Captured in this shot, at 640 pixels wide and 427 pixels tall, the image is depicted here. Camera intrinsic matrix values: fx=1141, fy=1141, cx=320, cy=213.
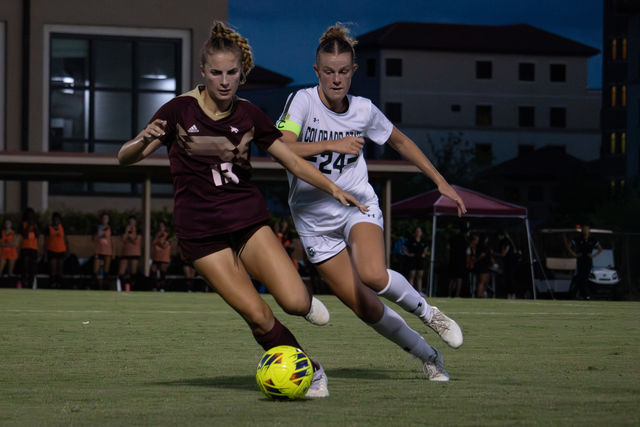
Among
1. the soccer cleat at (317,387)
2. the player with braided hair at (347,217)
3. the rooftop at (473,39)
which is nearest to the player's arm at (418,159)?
the player with braided hair at (347,217)

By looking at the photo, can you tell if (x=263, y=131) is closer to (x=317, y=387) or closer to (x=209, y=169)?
(x=209, y=169)

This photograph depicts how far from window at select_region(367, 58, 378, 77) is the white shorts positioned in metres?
78.2

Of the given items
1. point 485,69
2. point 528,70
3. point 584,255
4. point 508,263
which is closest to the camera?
point 584,255

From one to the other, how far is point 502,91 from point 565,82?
5833 millimetres

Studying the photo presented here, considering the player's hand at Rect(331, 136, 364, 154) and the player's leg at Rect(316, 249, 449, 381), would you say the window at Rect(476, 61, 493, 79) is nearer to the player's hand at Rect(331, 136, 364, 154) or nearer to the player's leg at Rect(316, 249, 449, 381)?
the player's leg at Rect(316, 249, 449, 381)

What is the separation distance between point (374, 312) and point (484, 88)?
80777mm

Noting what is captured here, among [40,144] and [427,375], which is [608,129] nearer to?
[40,144]

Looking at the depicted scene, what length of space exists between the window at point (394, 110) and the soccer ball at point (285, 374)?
76.4 m

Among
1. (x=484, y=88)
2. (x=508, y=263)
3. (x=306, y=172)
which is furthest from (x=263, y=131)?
(x=484, y=88)

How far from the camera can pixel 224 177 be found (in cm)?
630

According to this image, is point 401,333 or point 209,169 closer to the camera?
point 209,169

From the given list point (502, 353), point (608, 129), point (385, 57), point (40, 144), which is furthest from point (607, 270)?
point (385, 57)

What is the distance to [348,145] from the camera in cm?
658

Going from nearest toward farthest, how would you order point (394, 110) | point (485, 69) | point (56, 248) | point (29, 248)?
point (29, 248) < point (56, 248) < point (394, 110) < point (485, 69)
